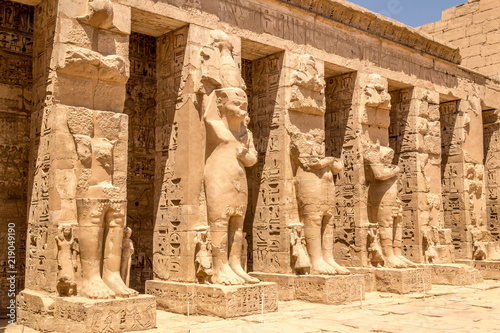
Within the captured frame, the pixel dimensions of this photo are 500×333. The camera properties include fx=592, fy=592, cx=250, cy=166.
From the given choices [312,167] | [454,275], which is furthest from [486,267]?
[312,167]

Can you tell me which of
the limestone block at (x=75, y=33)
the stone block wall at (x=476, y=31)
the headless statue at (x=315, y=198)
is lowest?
the headless statue at (x=315, y=198)

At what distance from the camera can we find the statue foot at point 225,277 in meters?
8.03

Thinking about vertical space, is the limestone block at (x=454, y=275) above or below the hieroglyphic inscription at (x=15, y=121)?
below

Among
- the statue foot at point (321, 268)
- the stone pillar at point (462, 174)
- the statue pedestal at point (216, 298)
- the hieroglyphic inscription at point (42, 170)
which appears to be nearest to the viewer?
the hieroglyphic inscription at point (42, 170)

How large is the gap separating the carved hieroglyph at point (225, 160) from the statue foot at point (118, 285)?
1493 mm

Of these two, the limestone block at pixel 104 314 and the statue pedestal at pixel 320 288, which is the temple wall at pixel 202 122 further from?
the limestone block at pixel 104 314

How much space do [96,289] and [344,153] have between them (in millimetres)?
6286

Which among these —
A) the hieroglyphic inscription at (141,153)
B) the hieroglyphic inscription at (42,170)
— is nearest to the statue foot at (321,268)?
the hieroglyphic inscription at (141,153)

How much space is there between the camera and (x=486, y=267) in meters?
13.8

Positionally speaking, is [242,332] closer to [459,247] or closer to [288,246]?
[288,246]

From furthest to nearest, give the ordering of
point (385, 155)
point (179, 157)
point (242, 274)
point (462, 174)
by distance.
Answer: point (462, 174) < point (385, 155) < point (179, 157) < point (242, 274)

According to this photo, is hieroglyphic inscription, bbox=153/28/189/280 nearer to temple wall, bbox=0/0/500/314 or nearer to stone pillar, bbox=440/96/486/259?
temple wall, bbox=0/0/500/314

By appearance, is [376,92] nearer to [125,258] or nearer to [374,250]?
[374,250]

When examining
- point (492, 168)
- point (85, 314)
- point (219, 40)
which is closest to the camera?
point (85, 314)
